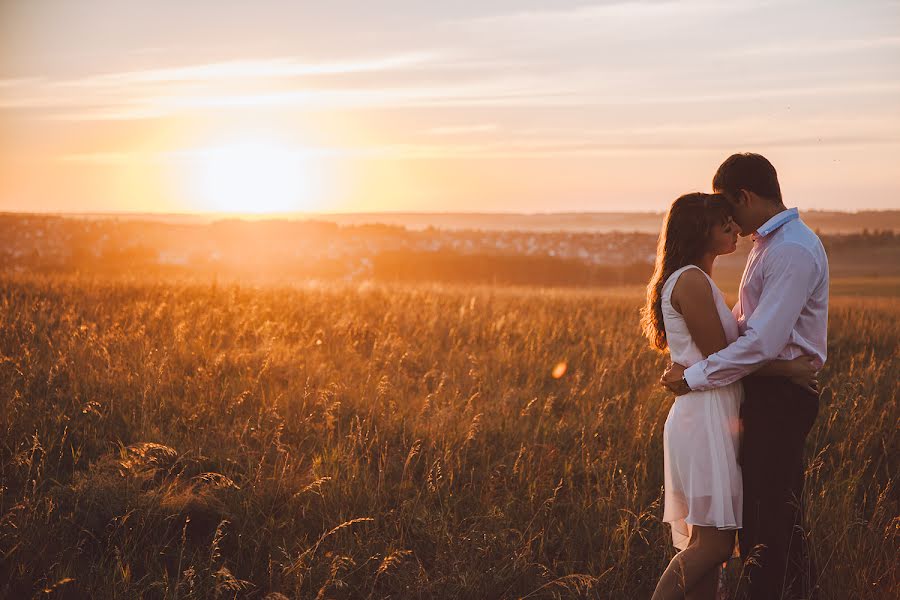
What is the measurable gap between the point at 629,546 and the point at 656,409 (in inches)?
91.7

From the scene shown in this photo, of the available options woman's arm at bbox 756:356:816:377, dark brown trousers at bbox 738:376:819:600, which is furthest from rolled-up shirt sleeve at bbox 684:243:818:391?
dark brown trousers at bbox 738:376:819:600

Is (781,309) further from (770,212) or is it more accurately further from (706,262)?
(770,212)

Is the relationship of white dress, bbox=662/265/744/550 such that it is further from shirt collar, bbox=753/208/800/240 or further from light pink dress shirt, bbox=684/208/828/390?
shirt collar, bbox=753/208/800/240

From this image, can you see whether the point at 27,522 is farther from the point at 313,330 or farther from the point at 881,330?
the point at 881,330

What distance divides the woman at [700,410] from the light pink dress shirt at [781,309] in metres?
0.11

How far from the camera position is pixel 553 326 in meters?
9.32

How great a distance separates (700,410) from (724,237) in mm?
817

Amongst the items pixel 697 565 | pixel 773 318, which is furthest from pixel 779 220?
pixel 697 565

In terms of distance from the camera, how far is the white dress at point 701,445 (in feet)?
9.94

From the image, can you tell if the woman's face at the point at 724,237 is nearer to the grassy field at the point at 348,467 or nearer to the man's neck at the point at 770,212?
the man's neck at the point at 770,212

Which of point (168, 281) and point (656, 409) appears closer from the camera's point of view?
point (656, 409)

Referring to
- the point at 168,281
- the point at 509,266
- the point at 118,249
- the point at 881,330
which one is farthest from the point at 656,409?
the point at 118,249

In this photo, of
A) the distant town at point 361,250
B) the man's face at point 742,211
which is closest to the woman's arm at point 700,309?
the man's face at point 742,211

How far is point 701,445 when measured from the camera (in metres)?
3.06
